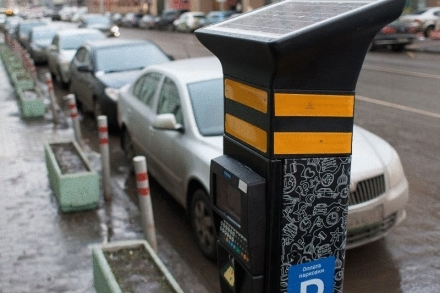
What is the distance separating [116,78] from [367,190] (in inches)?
266

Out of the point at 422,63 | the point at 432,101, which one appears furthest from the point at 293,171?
the point at 422,63

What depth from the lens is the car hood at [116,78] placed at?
411 inches

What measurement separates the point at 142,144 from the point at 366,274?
3.38m

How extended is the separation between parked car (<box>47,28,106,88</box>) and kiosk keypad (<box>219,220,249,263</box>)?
13.6 metres

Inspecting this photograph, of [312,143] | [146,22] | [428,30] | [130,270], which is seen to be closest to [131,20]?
[146,22]

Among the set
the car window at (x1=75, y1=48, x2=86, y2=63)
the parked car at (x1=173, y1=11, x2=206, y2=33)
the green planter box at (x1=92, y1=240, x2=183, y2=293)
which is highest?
the car window at (x1=75, y1=48, x2=86, y2=63)

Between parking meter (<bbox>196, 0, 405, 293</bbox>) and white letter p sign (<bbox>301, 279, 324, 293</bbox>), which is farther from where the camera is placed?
white letter p sign (<bbox>301, 279, 324, 293</bbox>)

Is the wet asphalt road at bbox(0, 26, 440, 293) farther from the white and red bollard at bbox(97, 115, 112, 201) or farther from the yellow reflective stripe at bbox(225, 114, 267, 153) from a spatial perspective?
the yellow reflective stripe at bbox(225, 114, 267, 153)

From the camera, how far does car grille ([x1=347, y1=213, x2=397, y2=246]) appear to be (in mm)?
4886

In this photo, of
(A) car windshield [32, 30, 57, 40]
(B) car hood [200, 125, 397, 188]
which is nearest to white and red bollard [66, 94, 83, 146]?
(B) car hood [200, 125, 397, 188]

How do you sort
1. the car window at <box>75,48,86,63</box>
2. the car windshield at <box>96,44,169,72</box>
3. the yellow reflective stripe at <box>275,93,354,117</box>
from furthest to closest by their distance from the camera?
the car window at <box>75,48,86,63</box>, the car windshield at <box>96,44,169,72</box>, the yellow reflective stripe at <box>275,93,354,117</box>

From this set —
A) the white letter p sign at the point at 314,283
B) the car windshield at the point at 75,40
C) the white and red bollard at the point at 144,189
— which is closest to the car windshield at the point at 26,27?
the car windshield at the point at 75,40

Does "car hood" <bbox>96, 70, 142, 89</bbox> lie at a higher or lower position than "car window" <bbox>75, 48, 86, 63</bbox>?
lower

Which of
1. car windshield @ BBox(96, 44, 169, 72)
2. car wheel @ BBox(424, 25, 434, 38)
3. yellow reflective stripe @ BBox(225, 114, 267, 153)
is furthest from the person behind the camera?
car wheel @ BBox(424, 25, 434, 38)
